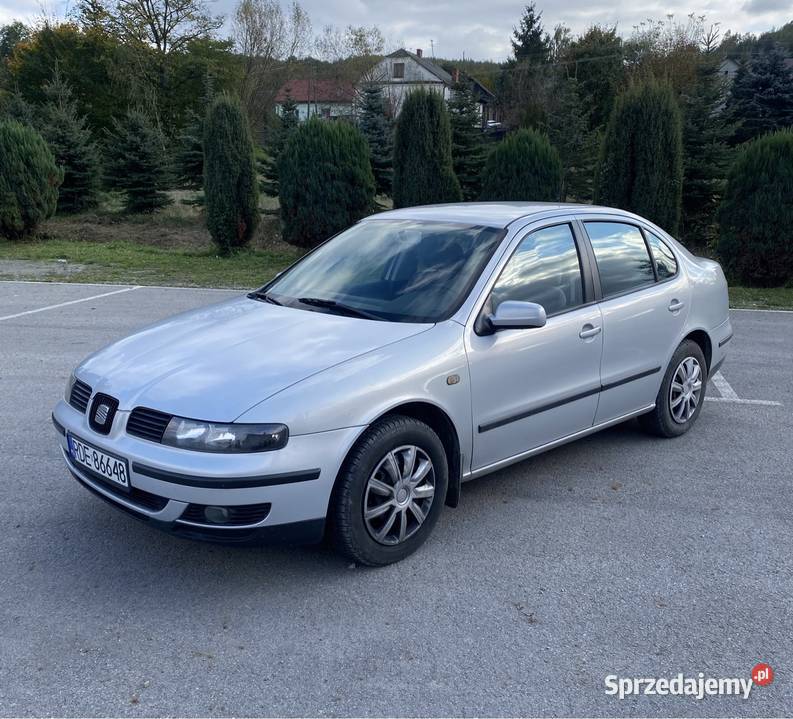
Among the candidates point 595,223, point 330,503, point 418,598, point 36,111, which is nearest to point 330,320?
point 330,503

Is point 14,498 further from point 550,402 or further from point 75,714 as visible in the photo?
point 550,402

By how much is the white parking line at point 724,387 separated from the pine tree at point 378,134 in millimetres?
15400

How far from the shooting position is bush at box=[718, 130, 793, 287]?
1291 centimetres

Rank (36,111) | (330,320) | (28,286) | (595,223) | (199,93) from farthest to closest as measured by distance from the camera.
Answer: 1. (199,93)
2. (36,111)
3. (28,286)
4. (595,223)
5. (330,320)

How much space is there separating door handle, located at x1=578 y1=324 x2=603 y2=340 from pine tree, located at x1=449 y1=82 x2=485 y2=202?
17.0 meters

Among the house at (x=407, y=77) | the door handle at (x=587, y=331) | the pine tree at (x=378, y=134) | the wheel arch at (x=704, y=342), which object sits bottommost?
the wheel arch at (x=704, y=342)

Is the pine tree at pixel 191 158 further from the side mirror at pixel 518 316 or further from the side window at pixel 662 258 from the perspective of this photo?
the side mirror at pixel 518 316

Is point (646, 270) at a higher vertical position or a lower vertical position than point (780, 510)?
higher

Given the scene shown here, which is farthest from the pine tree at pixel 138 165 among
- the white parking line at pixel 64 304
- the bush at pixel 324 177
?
the white parking line at pixel 64 304

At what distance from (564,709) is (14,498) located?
3239mm

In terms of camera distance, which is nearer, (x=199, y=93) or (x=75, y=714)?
(x=75, y=714)

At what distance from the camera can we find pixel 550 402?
4.32 metres

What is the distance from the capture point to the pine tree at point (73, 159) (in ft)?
74.9

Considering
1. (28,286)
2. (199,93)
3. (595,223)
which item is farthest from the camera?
(199,93)
